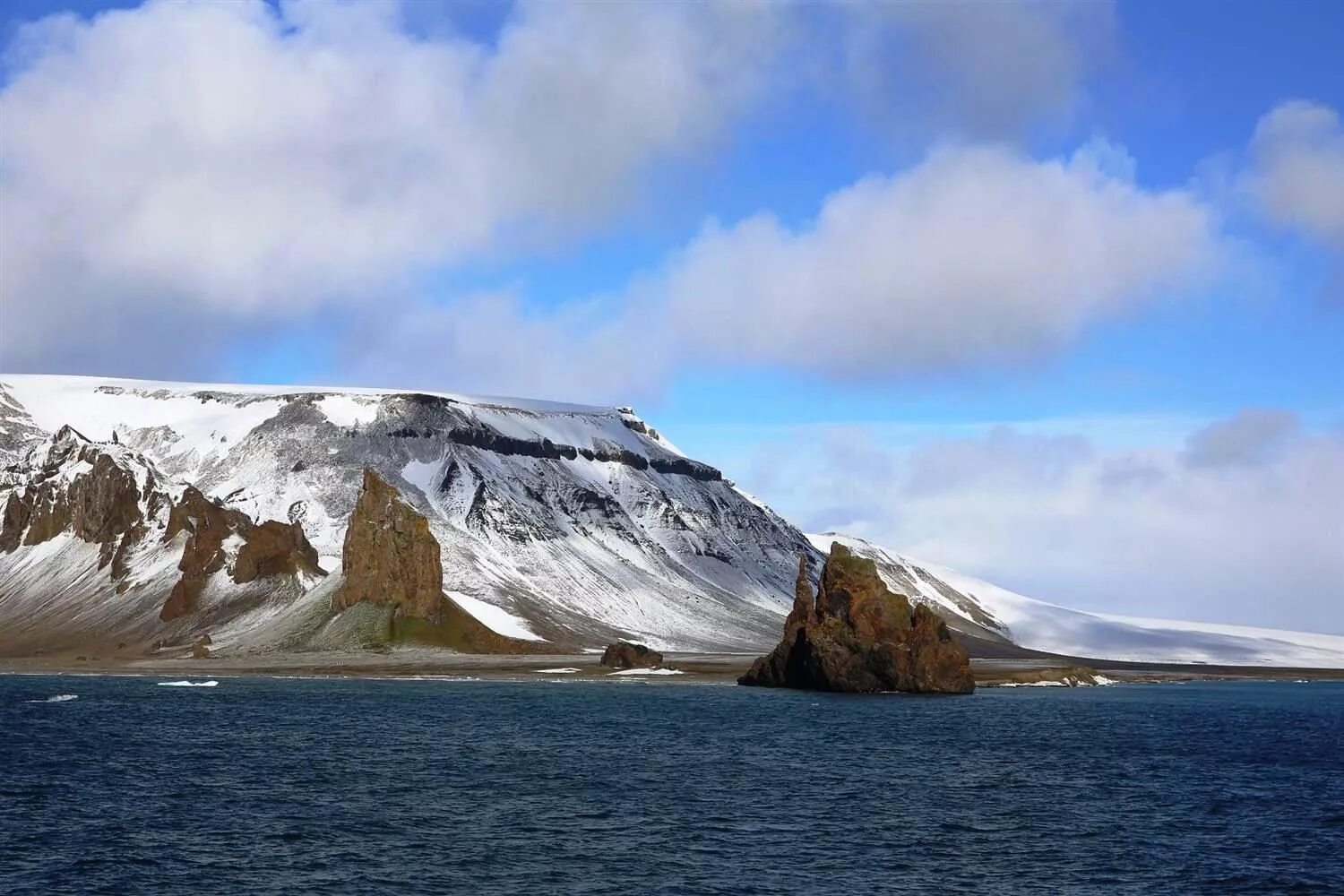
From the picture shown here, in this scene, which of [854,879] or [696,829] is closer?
[854,879]

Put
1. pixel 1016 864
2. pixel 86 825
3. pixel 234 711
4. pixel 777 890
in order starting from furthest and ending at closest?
pixel 234 711
pixel 86 825
pixel 1016 864
pixel 777 890

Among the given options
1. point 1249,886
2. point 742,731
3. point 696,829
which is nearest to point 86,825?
point 696,829

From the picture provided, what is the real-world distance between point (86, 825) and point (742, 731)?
67.3 meters

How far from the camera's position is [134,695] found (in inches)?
7190

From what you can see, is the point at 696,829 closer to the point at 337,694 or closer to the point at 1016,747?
the point at 1016,747

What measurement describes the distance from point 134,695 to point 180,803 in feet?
339

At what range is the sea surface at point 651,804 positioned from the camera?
221ft

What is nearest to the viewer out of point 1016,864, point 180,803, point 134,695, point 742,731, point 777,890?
point 777,890

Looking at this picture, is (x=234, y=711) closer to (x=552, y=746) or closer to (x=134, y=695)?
(x=134, y=695)

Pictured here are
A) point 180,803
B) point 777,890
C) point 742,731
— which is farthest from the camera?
point 742,731

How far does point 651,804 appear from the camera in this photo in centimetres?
8856

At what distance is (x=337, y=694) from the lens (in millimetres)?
183750

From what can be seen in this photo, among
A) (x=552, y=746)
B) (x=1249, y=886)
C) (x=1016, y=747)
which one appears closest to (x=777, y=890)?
(x=1249, y=886)

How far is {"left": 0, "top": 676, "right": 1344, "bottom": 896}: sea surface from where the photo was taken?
6750 cm
